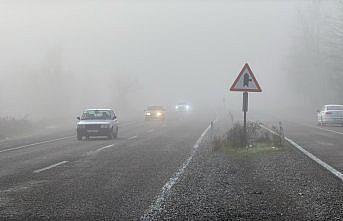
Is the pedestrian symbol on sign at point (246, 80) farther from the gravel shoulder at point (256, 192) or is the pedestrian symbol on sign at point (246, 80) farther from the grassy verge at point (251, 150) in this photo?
the gravel shoulder at point (256, 192)

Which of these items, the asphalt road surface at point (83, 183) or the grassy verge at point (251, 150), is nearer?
the asphalt road surface at point (83, 183)

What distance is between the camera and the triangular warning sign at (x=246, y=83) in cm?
1773

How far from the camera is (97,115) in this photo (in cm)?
2727

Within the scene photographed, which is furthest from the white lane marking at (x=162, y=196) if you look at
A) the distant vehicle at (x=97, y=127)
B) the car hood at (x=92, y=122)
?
the car hood at (x=92, y=122)

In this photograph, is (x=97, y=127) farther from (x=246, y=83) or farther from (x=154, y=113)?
(x=154, y=113)

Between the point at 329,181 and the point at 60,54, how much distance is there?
70229 mm

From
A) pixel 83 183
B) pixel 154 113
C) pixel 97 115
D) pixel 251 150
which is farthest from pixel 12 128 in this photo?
pixel 83 183

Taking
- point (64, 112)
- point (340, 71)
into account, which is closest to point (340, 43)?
point (340, 71)

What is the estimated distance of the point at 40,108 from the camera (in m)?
73.6

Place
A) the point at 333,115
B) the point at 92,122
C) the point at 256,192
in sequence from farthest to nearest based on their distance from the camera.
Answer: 1. the point at 333,115
2. the point at 92,122
3. the point at 256,192

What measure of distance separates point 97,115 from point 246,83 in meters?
11.4

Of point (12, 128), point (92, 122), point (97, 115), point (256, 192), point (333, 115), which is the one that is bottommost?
point (12, 128)

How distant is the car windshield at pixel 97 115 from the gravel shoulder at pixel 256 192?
13269 millimetres

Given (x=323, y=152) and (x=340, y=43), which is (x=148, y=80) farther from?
(x=323, y=152)
